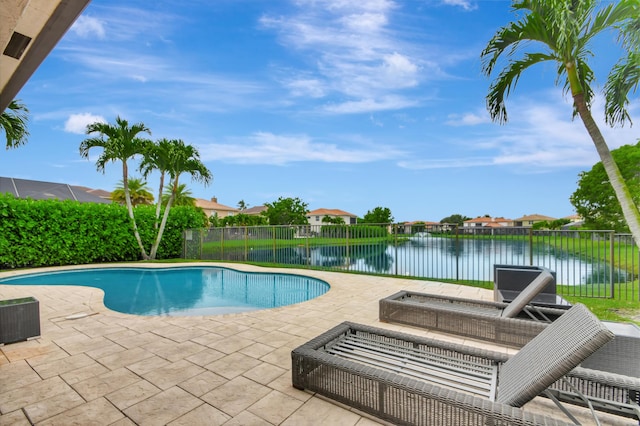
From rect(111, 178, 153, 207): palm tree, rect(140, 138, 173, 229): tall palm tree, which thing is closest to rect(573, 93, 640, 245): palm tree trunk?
rect(140, 138, 173, 229): tall palm tree

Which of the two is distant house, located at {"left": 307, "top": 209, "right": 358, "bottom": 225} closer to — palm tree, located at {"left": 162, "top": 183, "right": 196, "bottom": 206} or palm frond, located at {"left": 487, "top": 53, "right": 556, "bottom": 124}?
palm tree, located at {"left": 162, "top": 183, "right": 196, "bottom": 206}

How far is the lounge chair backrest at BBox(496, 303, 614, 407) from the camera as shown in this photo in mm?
1784

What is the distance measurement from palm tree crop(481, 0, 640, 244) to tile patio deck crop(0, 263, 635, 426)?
14.9 ft

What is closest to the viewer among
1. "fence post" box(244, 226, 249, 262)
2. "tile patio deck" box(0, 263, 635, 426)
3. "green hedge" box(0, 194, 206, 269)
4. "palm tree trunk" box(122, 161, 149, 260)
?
"tile patio deck" box(0, 263, 635, 426)

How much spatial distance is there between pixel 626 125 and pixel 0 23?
9877 mm

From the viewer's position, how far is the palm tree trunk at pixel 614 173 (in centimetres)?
520

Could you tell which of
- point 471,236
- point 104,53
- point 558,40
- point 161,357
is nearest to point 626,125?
point 558,40

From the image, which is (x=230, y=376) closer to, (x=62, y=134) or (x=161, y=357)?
(x=161, y=357)

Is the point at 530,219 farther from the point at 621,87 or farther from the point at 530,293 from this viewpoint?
the point at 530,293

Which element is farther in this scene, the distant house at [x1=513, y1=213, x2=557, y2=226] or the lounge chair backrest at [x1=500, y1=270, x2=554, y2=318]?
the distant house at [x1=513, y1=213, x2=557, y2=226]

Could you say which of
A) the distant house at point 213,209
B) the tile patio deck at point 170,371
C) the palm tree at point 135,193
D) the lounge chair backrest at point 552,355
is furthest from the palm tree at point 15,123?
the distant house at point 213,209

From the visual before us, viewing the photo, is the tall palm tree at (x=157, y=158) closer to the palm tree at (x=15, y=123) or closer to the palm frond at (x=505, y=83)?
the palm tree at (x=15, y=123)

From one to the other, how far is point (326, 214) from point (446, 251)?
49908mm

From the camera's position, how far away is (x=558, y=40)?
16.0ft
